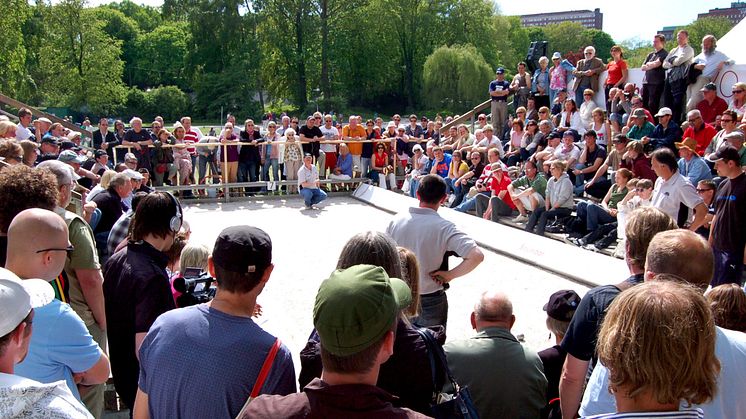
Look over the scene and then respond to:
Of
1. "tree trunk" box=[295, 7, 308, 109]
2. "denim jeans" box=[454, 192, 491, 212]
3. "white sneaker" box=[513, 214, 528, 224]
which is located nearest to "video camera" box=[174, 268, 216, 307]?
"white sneaker" box=[513, 214, 528, 224]

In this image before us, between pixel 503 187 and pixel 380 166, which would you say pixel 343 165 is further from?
pixel 503 187

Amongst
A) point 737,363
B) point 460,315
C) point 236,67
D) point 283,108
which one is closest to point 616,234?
point 460,315

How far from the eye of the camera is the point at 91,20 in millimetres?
47719

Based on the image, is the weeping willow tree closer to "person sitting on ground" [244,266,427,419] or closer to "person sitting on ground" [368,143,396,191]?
"person sitting on ground" [368,143,396,191]

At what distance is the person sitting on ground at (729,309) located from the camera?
3008 mm

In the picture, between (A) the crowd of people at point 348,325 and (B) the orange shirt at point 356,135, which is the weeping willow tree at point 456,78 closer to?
(B) the orange shirt at point 356,135

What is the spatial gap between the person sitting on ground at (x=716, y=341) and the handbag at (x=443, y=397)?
1.48 feet

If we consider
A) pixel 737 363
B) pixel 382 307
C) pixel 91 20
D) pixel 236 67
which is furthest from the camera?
pixel 236 67

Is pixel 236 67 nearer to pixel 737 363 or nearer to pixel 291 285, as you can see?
pixel 291 285

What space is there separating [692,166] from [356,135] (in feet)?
30.0

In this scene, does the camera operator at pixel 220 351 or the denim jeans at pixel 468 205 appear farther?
the denim jeans at pixel 468 205

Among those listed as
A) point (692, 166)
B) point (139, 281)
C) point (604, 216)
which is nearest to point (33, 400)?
point (139, 281)

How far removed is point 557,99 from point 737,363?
1286 centimetres

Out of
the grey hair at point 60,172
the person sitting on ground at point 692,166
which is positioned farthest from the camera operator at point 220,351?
the person sitting on ground at point 692,166
